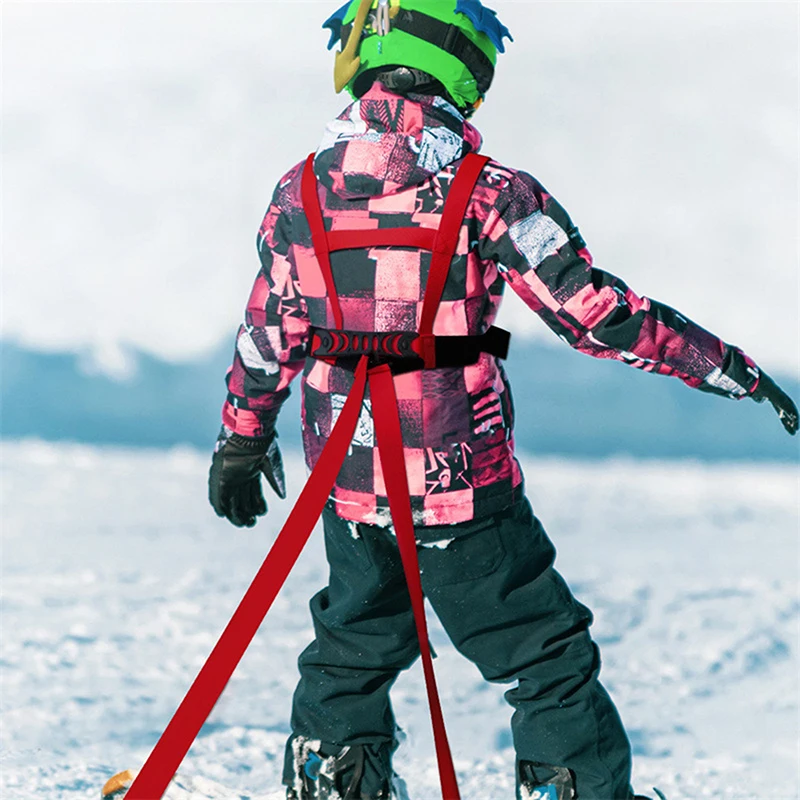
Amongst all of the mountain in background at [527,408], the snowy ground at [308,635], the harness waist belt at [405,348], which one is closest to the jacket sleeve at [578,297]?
the harness waist belt at [405,348]

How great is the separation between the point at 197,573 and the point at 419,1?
7.04ft

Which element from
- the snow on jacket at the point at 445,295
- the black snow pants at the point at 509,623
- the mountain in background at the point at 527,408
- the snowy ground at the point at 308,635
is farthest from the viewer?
the mountain in background at the point at 527,408

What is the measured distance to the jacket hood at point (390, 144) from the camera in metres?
1.56

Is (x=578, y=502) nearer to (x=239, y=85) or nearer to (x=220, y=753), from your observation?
(x=220, y=753)

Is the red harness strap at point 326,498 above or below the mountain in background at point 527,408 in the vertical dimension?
below

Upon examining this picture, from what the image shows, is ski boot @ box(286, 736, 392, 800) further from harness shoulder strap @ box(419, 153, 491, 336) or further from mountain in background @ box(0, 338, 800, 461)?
mountain in background @ box(0, 338, 800, 461)

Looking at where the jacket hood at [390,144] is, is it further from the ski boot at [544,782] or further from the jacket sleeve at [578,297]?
the ski boot at [544,782]

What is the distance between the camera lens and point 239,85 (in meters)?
6.07

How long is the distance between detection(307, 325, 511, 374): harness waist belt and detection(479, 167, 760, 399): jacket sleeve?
0.11 m

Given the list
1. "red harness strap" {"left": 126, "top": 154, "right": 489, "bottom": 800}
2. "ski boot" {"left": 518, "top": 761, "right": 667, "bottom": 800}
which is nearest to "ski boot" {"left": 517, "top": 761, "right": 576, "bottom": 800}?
"ski boot" {"left": 518, "top": 761, "right": 667, "bottom": 800}

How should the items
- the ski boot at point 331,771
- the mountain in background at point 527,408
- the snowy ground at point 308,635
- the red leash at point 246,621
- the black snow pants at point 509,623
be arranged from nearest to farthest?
1. the red leash at point 246,621
2. the black snow pants at point 509,623
3. the ski boot at point 331,771
4. the snowy ground at point 308,635
5. the mountain in background at point 527,408

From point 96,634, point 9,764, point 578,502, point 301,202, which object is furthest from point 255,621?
point 578,502

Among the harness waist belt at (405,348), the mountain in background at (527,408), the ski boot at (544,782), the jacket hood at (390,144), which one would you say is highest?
the mountain in background at (527,408)

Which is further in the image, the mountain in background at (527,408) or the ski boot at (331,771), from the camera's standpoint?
the mountain in background at (527,408)
